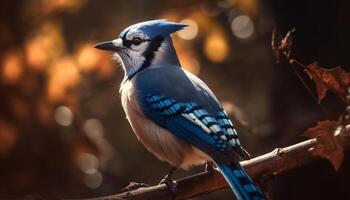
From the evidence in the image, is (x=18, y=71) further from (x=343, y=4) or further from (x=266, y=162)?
(x=266, y=162)

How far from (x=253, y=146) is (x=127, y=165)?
1283mm

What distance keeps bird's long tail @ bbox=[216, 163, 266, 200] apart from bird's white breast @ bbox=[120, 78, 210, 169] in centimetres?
30

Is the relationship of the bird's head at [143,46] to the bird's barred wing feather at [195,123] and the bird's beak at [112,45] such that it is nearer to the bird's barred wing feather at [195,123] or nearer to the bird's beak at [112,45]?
the bird's beak at [112,45]

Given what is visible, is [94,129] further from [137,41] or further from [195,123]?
[195,123]

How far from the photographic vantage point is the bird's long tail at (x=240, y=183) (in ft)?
10.7

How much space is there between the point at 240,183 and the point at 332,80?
1.77ft

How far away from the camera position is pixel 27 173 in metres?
6.42

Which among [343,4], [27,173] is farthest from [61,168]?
[343,4]

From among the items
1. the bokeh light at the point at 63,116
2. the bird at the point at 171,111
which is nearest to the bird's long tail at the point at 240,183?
the bird at the point at 171,111

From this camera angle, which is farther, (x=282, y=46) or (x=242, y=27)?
(x=242, y=27)

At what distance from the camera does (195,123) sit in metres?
3.77

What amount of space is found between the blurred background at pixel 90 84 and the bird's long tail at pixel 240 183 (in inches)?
73.8

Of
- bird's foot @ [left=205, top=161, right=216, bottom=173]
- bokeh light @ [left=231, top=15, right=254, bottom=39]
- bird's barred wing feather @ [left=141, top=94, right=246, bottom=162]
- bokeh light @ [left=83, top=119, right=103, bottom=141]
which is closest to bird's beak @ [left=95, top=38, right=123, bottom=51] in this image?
bird's barred wing feather @ [left=141, top=94, right=246, bottom=162]

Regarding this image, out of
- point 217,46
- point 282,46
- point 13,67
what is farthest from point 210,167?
point 13,67
